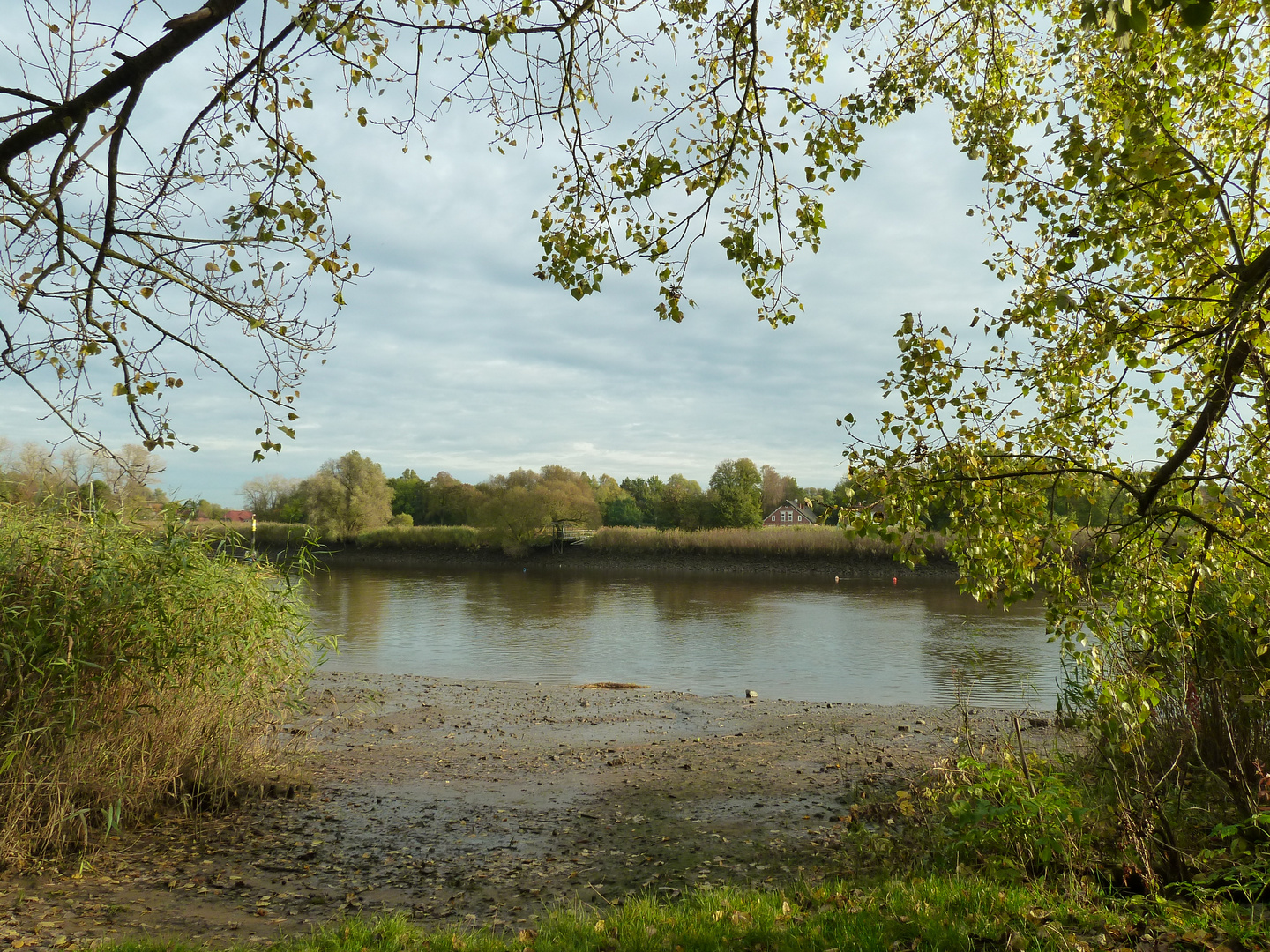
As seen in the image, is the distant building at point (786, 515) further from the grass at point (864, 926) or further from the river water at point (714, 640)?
the grass at point (864, 926)

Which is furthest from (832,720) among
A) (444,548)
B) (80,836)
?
(444,548)

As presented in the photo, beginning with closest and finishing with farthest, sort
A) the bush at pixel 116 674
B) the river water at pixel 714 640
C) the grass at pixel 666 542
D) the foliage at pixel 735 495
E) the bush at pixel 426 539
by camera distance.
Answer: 1. the bush at pixel 116 674
2. the river water at pixel 714 640
3. the grass at pixel 666 542
4. the bush at pixel 426 539
5. the foliage at pixel 735 495

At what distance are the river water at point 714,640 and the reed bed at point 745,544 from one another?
463 inches

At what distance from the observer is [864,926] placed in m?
3.99

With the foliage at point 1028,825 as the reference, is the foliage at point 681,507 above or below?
above

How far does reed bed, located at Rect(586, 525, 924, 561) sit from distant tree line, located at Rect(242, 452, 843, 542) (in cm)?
393

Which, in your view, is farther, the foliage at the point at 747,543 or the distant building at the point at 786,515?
the distant building at the point at 786,515

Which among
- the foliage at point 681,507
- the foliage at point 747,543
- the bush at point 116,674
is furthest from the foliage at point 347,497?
the bush at point 116,674

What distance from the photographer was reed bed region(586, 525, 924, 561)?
51656 millimetres

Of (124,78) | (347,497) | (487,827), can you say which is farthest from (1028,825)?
(347,497)

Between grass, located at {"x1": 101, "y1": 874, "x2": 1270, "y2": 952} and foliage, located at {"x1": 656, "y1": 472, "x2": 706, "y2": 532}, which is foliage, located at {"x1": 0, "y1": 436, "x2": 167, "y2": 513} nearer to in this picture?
grass, located at {"x1": 101, "y1": 874, "x2": 1270, "y2": 952}

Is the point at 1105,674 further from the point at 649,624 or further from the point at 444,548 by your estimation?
the point at 444,548

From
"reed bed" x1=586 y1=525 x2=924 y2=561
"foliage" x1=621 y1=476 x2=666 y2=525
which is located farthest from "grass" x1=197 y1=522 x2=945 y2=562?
"foliage" x1=621 y1=476 x2=666 y2=525

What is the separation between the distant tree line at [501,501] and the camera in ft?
209
